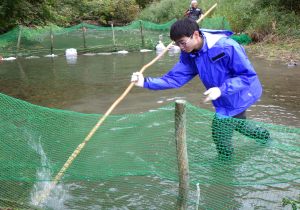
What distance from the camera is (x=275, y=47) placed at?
14.3m

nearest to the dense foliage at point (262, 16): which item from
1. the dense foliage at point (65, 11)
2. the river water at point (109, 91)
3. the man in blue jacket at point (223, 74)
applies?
the river water at point (109, 91)

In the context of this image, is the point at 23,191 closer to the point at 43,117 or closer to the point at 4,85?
the point at 43,117

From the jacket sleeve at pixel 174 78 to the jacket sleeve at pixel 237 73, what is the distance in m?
0.55

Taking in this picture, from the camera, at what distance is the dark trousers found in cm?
401

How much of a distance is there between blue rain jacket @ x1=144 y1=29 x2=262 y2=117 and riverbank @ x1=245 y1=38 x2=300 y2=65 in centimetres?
840

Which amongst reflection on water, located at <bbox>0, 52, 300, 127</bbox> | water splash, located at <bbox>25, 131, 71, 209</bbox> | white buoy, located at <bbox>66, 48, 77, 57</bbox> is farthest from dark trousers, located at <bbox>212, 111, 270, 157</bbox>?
white buoy, located at <bbox>66, 48, 77, 57</bbox>

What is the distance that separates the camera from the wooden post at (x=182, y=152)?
11.9ft

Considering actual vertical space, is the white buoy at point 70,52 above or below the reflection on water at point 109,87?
above

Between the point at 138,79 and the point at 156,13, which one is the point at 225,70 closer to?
the point at 138,79

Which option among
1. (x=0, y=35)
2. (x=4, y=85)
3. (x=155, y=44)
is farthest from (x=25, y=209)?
(x=155, y=44)

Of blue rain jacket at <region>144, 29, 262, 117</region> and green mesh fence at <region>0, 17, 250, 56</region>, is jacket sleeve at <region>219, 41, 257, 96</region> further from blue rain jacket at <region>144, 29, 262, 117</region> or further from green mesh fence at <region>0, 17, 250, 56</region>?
green mesh fence at <region>0, 17, 250, 56</region>

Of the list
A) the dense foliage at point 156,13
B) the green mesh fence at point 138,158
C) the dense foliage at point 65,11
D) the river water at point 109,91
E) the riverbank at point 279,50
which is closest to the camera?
the green mesh fence at point 138,158

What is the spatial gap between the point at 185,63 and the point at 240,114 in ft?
2.62

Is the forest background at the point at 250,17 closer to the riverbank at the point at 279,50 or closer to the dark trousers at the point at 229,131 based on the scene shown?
the riverbank at the point at 279,50
